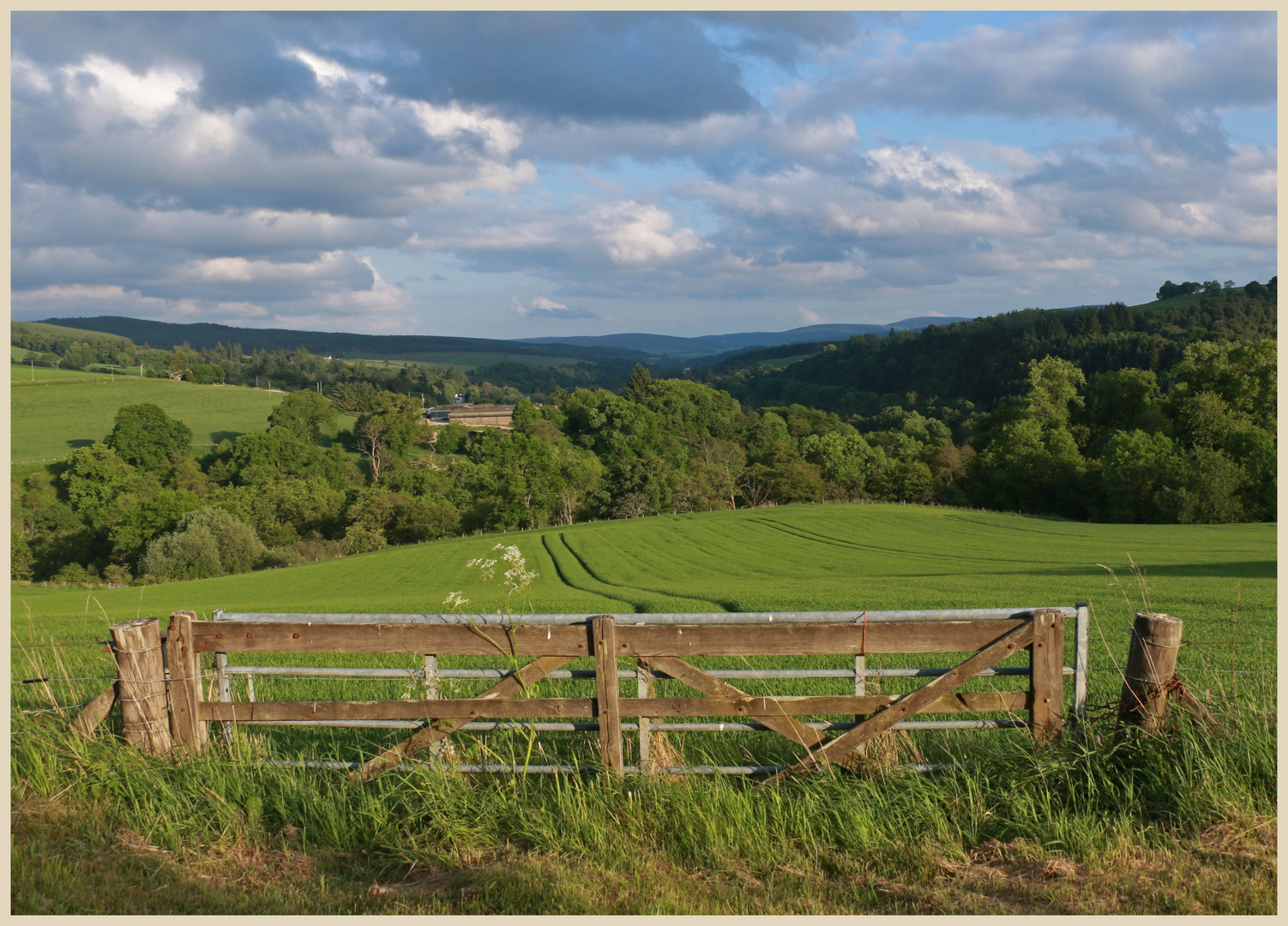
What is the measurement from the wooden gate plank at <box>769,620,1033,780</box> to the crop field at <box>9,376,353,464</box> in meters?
106

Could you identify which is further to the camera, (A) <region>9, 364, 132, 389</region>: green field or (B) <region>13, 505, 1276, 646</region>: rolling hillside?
(A) <region>9, 364, 132, 389</region>: green field

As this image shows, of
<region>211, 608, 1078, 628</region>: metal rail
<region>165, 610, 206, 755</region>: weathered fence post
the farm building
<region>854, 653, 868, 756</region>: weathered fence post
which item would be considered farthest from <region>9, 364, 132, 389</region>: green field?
<region>854, 653, 868, 756</region>: weathered fence post

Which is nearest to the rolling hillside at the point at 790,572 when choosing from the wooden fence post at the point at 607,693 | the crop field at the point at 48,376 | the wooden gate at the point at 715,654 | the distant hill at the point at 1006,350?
the wooden gate at the point at 715,654

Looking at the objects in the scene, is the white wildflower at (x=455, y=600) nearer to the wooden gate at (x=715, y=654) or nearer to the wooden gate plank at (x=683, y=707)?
the wooden gate at (x=715, y=654)

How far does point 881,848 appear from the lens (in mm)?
4621

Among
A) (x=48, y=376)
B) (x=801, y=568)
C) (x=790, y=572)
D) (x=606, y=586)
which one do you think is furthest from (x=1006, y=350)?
(x=48, y=376)

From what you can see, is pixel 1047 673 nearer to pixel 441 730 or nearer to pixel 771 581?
pixel 441 730

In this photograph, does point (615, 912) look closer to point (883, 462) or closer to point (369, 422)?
point (883, 462)

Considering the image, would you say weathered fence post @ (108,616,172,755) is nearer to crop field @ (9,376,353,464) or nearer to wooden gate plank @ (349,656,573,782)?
wooden gate plank @ (349,656,573,782)

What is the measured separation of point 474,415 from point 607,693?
6020 inches

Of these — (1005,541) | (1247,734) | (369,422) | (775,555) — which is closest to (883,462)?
(1005,541)

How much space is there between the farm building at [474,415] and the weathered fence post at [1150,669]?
141124 millimetres

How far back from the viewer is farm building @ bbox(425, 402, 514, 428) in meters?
147

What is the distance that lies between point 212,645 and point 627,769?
307cm
